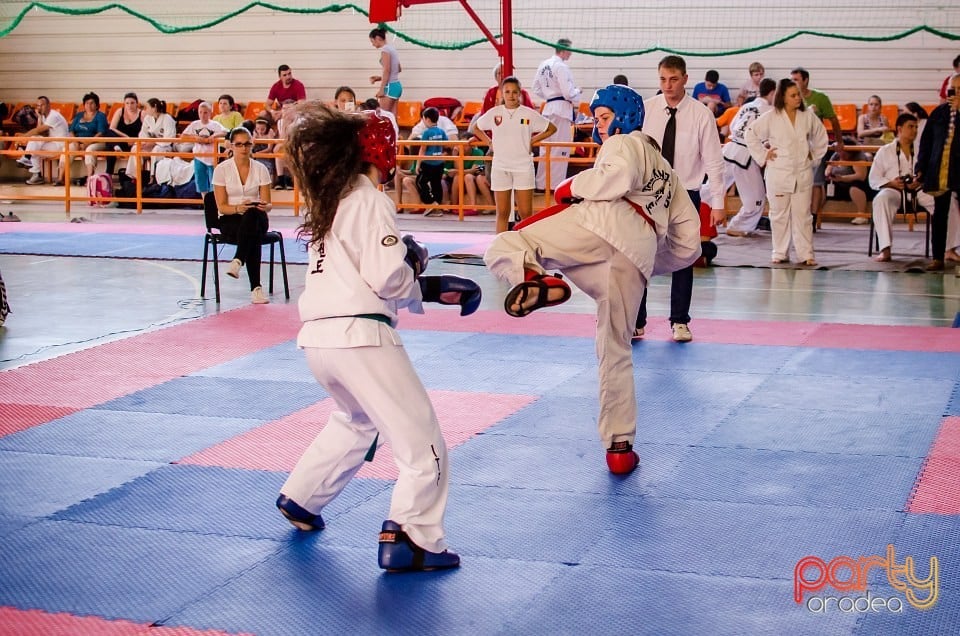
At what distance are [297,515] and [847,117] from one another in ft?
47.2

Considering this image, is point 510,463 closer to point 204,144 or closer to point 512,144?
point 512,144

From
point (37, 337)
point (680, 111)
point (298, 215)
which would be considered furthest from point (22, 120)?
point (680, 111)

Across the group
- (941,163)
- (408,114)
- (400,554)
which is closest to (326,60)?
(408,114)

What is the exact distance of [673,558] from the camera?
4.20 meters

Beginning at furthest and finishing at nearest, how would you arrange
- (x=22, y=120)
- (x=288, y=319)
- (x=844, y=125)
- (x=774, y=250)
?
(x=22, y=120) → (x=844, y=125) → (x=774, y=250) → (x=288, y=319)

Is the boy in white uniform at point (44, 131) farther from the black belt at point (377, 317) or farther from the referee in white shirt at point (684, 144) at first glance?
the black belt at point (377, 317)

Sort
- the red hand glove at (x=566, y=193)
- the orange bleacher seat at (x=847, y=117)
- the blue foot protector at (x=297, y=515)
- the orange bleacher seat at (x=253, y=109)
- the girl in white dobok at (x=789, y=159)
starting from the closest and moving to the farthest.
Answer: the blue foot protector at (x=297, y=515) → the red hand glove at (x=566, y=193) → the girl in white dobok at (x=789, y=159) → the orange bleacher seat at (x=847, y=117) → the orange bleacher seat at (x=253, y=109)

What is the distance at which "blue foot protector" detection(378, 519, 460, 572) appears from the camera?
406 centimetres

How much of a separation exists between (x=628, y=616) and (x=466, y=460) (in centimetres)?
184

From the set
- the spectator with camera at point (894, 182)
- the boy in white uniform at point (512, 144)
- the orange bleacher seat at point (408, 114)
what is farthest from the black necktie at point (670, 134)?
the orange bleacher seat at point (408, 114)

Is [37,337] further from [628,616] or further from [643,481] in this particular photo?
[628,616]

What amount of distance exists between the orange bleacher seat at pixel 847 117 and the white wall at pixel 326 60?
1.62 feet

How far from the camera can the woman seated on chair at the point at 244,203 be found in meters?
9.81

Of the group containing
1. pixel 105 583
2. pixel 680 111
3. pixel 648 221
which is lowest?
pixel 105 583
